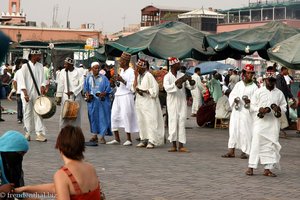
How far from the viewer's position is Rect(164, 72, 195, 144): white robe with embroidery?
13.8 meters

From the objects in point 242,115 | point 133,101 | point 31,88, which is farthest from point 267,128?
point 31,88

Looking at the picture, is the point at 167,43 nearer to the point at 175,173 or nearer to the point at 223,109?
the point at 223,109

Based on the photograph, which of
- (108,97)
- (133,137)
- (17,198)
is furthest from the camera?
(133,137)

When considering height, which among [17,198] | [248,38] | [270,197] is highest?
[248,38]

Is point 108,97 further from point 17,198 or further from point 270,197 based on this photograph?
point 17,198

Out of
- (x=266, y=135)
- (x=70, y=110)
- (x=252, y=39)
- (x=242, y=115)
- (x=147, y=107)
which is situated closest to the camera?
(x=266, y=135)

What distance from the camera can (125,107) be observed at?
15.2 metres

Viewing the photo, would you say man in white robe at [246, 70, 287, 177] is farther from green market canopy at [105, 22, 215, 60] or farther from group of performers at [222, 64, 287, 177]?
green market canopy at [105, 22, 215, 60]

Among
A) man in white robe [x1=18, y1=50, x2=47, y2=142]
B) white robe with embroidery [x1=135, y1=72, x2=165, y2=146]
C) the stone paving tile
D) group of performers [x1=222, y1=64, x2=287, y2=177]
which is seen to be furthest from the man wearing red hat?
man in white robe [x1=18, y1=50, x2=47, y2=142]

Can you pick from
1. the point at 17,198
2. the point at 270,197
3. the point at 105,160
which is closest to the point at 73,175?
the point at 17,198

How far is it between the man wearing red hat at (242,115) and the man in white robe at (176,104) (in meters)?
1.17

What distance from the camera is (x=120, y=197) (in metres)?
8.92

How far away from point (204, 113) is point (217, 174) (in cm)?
882

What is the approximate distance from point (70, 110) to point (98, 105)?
1534mm
